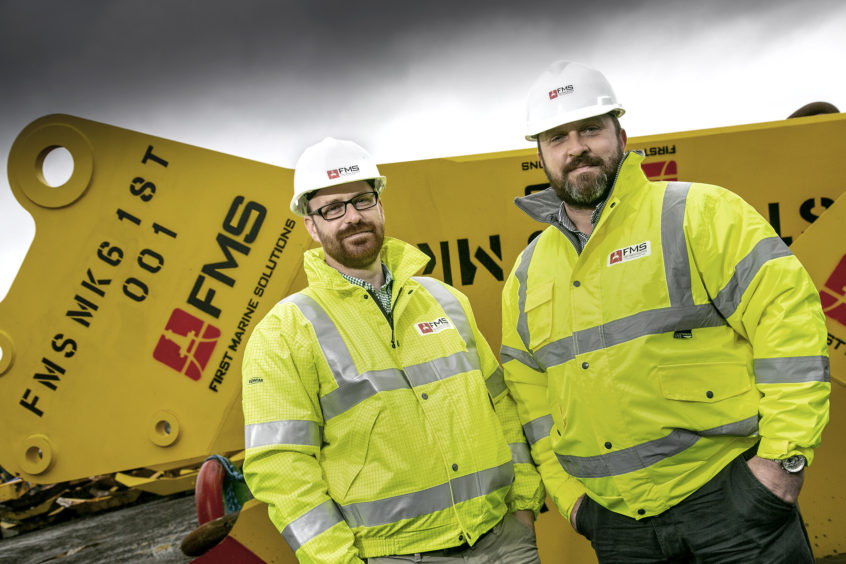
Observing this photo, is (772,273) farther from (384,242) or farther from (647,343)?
(384,242)

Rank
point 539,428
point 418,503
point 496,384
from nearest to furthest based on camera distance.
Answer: point 418,503
point 539,428
point 496,384

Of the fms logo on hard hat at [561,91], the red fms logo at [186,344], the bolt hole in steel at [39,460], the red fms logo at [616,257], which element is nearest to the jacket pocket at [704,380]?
the red fms logo at [616,257]

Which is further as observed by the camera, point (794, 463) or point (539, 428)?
point (539, 428)

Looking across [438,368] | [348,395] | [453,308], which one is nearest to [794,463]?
[438,368]

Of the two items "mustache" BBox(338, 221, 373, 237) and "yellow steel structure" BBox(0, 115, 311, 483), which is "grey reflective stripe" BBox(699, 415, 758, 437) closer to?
"mustache" BBox(338, 221, 373, 237)

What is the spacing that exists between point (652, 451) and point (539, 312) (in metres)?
0.56

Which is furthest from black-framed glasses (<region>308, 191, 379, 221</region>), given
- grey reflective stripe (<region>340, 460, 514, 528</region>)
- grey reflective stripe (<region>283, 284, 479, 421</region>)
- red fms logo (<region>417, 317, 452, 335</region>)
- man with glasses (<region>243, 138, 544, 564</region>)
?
grey reflective stripe (<region>340, 460, 514, 528</region>)

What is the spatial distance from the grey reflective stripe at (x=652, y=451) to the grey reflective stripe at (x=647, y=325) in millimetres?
304

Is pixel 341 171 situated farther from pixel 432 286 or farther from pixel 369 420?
pixel 369 420

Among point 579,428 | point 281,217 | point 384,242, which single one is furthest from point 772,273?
point 281,217

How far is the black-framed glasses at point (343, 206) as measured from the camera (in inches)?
82.0

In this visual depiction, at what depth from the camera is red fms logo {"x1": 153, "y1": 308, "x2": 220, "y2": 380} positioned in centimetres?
265

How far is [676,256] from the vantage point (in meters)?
1.74

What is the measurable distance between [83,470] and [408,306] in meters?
1.79
